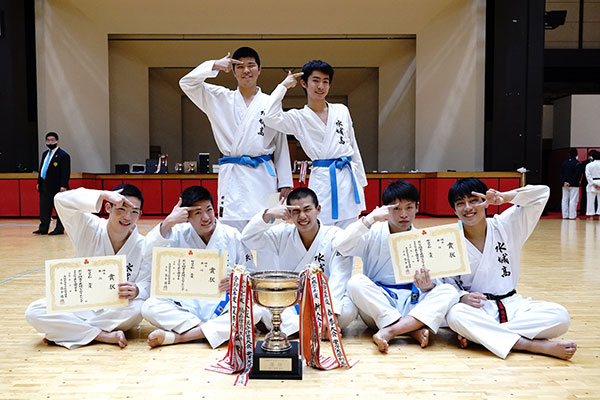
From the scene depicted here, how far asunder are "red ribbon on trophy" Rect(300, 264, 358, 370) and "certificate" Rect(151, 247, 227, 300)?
1.67 ft

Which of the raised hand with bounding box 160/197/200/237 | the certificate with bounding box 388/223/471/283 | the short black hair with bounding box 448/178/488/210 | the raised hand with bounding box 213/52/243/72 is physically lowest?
the certificate with bounding box 388/223/471/283

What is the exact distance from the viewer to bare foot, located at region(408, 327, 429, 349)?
2.49 meters

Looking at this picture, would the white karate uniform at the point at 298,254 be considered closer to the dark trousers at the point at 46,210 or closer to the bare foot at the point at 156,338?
the bare foot at the point at 156,338

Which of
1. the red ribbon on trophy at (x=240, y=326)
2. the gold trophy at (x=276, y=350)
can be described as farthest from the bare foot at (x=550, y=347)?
the red ribbon on trophy at (x=240, y=326)

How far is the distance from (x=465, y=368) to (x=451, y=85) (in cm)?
996

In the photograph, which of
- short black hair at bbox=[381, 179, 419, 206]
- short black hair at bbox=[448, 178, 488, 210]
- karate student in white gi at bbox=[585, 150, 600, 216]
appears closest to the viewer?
short black hair at bbox=[448, 178, 488, 210]

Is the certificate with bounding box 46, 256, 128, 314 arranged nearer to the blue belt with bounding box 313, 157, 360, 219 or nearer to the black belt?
the blue belt with bounding box 313, 157, 360, 219

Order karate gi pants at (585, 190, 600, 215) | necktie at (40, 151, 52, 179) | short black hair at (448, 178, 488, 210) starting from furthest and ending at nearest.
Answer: karate gi pants at (585, 190, 600, 215)
necktie at (40, 151, 52, 179)
short black hair at (448, 178, 488, 210)

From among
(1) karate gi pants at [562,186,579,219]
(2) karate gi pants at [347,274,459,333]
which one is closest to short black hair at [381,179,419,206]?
(2) karate gi pants at [347,274,459,333]

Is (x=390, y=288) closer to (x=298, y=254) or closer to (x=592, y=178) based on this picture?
(x=298, y=254)

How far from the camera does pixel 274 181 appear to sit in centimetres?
326

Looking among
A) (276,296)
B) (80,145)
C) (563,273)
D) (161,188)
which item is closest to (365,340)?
(276,296)

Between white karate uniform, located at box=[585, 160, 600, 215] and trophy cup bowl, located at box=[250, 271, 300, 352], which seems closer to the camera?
trophy cup bowl, located at box=[250, 271, 300, 352]

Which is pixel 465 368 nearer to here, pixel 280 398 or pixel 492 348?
pixel 492 348
